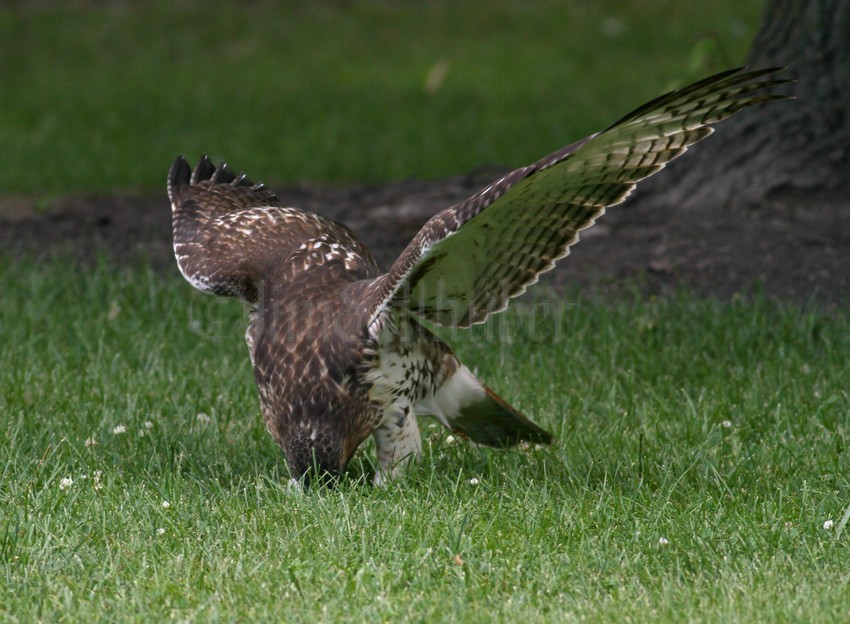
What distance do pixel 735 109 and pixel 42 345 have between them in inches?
150

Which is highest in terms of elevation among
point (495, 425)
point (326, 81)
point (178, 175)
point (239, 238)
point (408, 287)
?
point (326, 81)

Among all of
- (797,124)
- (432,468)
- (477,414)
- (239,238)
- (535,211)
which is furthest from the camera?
(797,124)

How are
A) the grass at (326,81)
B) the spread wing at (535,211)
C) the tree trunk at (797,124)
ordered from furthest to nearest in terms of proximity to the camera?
the grass at (326,81)
the tree trunk at (797,124)
the spread wing at (535,211)

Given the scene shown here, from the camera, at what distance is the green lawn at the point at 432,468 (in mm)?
3662

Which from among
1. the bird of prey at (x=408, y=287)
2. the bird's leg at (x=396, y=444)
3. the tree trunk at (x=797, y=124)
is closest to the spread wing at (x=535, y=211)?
the bird of prey at (x=408, y=287)

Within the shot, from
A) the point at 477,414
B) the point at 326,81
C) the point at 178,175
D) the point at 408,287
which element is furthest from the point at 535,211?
the point at 326,81

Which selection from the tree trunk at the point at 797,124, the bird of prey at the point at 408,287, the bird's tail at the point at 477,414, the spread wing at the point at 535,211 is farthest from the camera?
the tree trunk at the point at 797,124

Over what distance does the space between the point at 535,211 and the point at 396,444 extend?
999 mm

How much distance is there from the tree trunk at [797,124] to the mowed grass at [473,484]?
135 cm

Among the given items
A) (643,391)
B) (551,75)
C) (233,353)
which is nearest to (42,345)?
(233,353)

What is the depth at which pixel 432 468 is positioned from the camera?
183 inches

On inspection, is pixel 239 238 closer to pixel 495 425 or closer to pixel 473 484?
pixel 495 425

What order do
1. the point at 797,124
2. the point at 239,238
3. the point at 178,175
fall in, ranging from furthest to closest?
the point at 797,124 → the point at 178,175 → the point at 239,238

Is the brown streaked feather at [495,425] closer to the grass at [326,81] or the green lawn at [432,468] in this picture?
the green lawn at [432,468]
